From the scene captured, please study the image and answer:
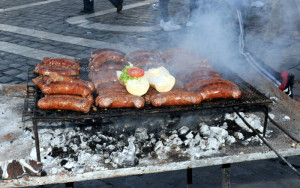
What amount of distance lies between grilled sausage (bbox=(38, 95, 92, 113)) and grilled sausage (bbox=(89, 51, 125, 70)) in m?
1.10

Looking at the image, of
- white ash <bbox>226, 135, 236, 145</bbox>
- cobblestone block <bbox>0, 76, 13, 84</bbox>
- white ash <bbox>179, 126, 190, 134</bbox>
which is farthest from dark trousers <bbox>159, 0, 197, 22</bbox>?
white ash <bbox>226, 135, 236, 145</bbox>

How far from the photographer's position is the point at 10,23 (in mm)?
10938

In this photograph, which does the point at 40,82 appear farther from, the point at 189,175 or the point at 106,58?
the point at 189,175

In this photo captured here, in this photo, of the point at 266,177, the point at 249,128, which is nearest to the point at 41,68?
the point at 249,128

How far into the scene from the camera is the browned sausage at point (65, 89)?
346 centimetres

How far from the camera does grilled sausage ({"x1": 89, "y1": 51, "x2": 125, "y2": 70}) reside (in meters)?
4.30

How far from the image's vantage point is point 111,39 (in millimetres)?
9328

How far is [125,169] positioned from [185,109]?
0.82m

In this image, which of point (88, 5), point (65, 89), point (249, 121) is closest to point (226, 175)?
point (249, 121)

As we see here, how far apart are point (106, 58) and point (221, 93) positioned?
1.74 m

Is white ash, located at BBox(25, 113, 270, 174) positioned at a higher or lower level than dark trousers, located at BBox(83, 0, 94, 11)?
lower

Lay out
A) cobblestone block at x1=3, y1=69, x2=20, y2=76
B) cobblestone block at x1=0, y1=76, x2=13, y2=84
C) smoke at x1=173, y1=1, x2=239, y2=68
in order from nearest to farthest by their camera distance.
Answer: smoke at x1=173, y1=1, x2=239, y2=68 → cobblestone block at x1=0, y1=76, x2=13, y2=84 → cobblestone block at x1=3, y1=69, x2=20, y2=76

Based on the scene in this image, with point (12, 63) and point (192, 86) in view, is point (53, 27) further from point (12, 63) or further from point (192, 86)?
point (192, 86)

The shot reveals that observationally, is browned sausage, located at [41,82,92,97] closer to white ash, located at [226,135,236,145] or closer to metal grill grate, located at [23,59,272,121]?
metal grill grate, located at [23,59,272,121]
